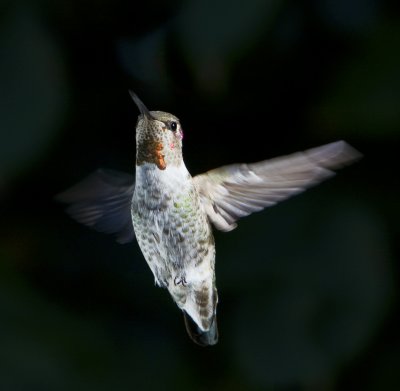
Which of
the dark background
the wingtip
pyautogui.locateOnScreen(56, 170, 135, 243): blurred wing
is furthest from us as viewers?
the dark background

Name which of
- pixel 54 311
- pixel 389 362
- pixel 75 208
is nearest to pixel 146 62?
pixel 75 208

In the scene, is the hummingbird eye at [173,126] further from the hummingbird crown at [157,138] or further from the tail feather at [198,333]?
the tail feather at [198,333]

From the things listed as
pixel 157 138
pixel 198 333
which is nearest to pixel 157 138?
pixel 157 138

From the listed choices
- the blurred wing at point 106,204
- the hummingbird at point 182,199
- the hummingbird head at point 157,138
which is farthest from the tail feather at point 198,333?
the hummingbird head at point 157,138

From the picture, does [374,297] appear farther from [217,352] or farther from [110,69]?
[110,69]

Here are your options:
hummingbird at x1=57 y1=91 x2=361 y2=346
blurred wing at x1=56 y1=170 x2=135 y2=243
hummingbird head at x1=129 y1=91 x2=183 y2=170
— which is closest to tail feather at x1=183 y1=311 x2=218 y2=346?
hummingbird at x1=57 y1=91 x2=361 y2=346

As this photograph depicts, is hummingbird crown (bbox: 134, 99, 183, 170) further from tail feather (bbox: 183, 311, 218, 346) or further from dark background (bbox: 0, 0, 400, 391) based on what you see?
dark background (bbox: 0, 0, 400, 391)

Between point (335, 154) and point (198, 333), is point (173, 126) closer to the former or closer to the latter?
point (335, 154)
